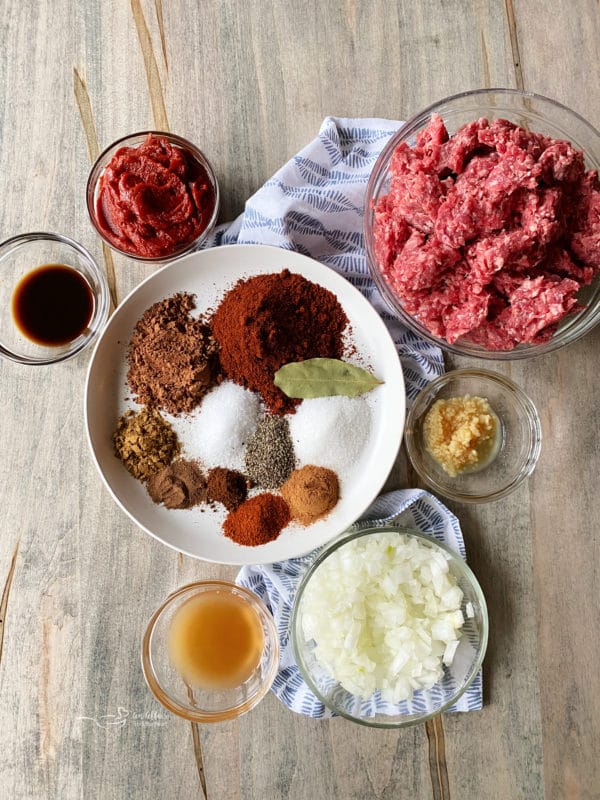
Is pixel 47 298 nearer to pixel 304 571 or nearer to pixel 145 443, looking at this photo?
pixel 145 443

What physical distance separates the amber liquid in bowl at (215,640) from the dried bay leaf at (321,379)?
1.99 ft

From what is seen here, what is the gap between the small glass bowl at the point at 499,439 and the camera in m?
1.87

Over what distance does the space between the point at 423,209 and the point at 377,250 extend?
0.61 feet

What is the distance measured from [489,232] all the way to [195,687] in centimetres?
140

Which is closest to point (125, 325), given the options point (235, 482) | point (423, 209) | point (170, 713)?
point (235, 482)

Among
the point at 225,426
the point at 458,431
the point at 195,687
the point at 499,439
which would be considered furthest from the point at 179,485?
the point at 499,439

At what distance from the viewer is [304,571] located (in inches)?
74.2

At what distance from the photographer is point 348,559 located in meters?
1.76

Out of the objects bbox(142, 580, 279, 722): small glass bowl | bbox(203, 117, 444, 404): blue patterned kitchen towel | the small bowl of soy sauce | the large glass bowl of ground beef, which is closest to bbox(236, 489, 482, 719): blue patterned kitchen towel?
bbox(142, 580, 279, 722): small glass bowl

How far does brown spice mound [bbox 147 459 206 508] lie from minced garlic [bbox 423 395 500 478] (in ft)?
2.09

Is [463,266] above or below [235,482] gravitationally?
above

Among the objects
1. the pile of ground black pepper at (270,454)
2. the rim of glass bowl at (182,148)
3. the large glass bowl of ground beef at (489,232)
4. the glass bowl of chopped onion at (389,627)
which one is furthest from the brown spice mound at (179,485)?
the large glass bowl of ground beef at (489,232)

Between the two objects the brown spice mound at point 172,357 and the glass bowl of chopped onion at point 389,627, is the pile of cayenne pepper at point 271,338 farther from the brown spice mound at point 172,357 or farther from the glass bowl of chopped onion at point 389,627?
the glass bowl of chopped onion at point 389,627

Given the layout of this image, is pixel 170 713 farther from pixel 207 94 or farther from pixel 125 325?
pixel 207 94
